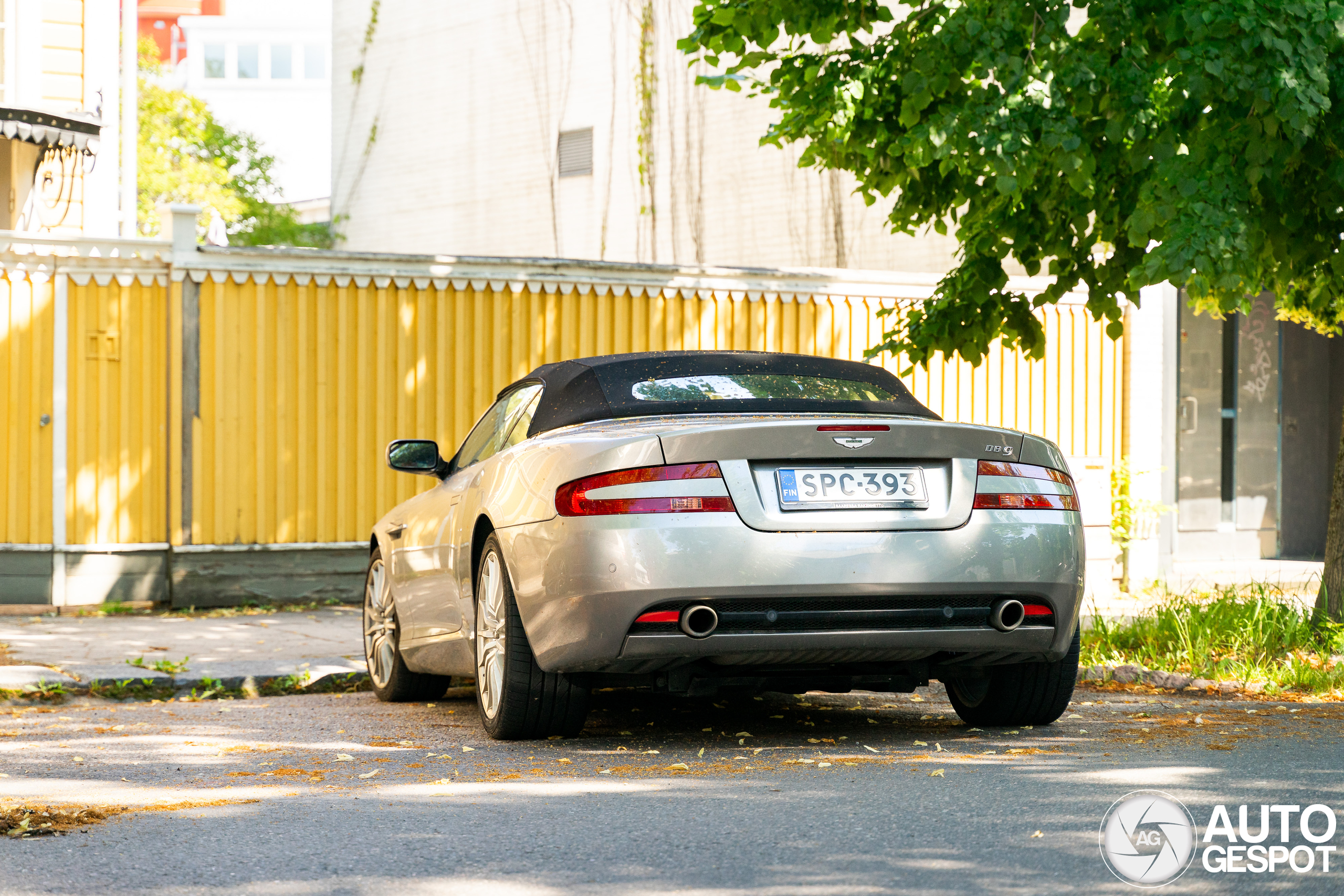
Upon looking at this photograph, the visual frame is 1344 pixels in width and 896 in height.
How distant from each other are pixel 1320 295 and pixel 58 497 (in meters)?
8.60

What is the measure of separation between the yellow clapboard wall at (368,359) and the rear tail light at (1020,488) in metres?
5.27

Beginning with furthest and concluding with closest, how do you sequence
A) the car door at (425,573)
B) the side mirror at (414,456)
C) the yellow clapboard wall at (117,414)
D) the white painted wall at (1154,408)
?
the white painted wall at (1154,408), the yellow clapboard wall at (117,414), the side mirror at (414,456), the car door at (425,573)

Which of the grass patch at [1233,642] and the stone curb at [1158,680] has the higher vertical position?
the grass patch at [1233,642]

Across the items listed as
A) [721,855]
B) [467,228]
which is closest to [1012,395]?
[721,855]

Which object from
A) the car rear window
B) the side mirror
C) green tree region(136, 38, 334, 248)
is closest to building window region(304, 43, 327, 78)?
green tree region(136, 38, 334, 248)

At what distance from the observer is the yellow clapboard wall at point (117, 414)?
10992 millimetres

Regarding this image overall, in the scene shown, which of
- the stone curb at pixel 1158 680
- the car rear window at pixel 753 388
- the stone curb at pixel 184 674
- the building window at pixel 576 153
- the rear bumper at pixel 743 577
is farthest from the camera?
the building window at pixel 576 153

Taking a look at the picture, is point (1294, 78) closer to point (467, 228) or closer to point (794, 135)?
point (794, 135)

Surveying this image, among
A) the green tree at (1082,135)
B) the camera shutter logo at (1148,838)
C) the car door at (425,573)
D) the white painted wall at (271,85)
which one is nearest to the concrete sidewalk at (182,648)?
the car door at (425,573)

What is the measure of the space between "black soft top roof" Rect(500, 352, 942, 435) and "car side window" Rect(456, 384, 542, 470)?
8 centimetres

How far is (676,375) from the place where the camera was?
6289mm

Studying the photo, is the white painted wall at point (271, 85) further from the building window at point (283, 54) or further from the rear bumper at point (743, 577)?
the rear bumper at point (743, 577)

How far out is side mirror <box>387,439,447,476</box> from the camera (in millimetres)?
6816

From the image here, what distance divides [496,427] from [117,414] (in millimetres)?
5413
